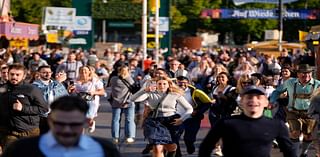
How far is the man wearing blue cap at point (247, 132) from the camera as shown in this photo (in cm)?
583

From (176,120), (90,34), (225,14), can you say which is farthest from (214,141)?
(225,14)

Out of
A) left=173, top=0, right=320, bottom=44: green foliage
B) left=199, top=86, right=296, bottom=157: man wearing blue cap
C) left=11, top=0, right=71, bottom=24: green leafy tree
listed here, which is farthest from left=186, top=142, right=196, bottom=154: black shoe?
left=173, top=0, right=320, bottom=44: green foliage

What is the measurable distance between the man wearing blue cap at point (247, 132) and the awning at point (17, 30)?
48.7 ft

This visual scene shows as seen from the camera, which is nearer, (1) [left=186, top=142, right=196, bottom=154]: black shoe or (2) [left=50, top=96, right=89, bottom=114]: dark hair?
(2) [left=50, top=96, right=89, bottom=114]: dark hair

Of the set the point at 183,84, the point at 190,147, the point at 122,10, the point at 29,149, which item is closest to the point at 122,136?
the point at 190,147

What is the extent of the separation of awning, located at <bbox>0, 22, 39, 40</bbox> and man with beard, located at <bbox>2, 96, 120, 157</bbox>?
16.3m

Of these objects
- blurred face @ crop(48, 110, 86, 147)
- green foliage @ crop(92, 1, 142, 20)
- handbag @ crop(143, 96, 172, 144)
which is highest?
green foliage @ crop(92, 1, 142, 20)

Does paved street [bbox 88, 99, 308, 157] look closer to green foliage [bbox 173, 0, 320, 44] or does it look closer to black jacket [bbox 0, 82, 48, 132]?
black jacket [bbox 0, 82, 48, 132]

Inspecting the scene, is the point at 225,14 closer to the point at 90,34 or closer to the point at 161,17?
the point at 90,34

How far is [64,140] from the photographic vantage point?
3.95 metres

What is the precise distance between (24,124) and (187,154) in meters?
4.43

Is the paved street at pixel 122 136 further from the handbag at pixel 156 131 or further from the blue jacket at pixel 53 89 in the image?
the blue jacket at pixel 53 89

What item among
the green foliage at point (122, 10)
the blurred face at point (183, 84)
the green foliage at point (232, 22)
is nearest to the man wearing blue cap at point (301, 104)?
the blurred face at point (183, 84)

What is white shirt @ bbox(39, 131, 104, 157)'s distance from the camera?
156 inches
